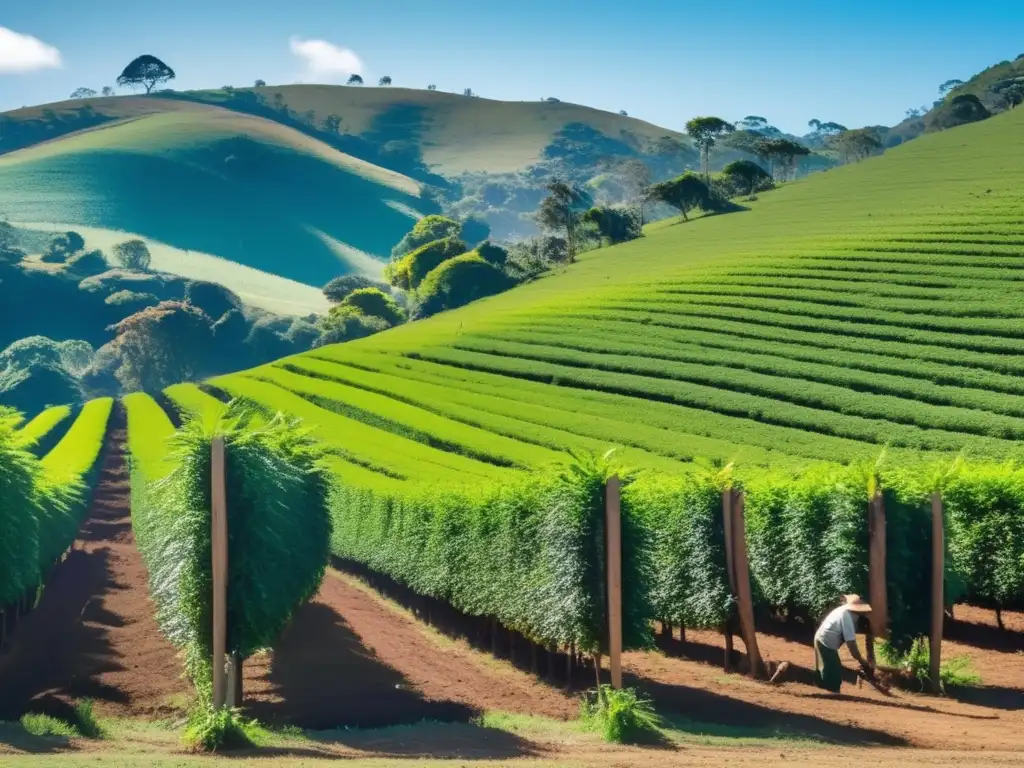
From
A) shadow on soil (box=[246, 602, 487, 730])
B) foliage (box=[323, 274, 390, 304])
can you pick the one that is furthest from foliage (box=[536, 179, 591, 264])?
shadow on soil (box=[246, 602, 487, 730])

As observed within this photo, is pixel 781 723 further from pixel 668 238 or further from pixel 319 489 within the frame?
pixel 668 238

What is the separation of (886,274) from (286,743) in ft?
184

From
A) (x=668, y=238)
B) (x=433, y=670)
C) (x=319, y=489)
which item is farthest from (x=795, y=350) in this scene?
(x=668, y=238)

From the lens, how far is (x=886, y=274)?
6419 cm

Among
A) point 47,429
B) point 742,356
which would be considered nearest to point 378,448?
point 742,356

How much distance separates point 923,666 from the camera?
17.5 m

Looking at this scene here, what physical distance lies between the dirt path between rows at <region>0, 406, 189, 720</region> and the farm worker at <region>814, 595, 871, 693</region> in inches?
399

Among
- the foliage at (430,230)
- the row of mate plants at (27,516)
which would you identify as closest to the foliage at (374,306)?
the foliage at (430,230)

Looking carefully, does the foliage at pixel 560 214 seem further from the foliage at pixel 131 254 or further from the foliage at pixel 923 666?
the foliage at pixel 923 666

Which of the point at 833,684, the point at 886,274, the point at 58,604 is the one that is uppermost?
the point at 886,274

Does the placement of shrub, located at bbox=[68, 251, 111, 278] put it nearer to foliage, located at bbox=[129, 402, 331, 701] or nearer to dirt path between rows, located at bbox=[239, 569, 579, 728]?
dirt path between rows, located at bbox=[239, 569, 579, 728]

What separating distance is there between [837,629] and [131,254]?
184456 mm

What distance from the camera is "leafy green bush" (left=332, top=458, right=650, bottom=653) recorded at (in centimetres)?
1739

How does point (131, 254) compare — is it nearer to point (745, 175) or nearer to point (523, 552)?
point (745, 175)
